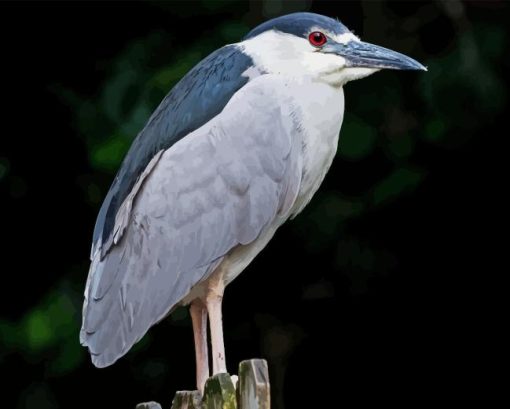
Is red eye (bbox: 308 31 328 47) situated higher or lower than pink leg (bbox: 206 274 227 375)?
higher

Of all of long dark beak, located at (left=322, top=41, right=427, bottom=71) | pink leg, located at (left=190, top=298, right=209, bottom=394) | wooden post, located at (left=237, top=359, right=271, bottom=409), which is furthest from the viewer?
long dark beak, located at (left=322, top=41, right=427, bottom=71)

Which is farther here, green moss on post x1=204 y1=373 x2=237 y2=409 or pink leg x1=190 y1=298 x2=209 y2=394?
pink leg x1=190 y1=298 x2=209 y2=394

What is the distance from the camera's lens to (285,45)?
3.31 m

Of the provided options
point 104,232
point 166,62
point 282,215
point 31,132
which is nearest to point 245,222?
point 282,215

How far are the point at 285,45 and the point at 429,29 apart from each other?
2.10 m

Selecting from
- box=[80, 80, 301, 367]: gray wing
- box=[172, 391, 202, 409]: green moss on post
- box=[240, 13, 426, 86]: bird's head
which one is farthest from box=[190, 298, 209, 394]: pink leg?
box=[240, 13, 426, 86]: bird's head

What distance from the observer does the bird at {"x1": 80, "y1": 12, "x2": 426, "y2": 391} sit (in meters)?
3.23

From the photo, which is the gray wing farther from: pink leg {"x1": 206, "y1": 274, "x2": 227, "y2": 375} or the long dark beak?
the long dark beak

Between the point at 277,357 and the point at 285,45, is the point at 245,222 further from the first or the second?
the point at 277,357

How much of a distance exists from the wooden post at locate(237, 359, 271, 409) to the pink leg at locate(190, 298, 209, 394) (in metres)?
0.47

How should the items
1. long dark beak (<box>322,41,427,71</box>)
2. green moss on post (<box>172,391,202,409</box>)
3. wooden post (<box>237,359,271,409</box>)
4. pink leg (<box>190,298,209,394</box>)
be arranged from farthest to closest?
long dark beak (<box>322,41,427,71</box>), pink leg (<box>190,298,209,394</box>), green moss on post (<box>172,391,202,409</box>), wooden post (<box>237,359,271,409</box>)

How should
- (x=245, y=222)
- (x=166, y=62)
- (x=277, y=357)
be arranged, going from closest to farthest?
1. (x=245, y=222)
2. (x=166, y=62)
3. (x=277, y=357)

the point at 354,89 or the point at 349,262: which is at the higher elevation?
the point at 354,89

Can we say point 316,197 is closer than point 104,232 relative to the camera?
No
